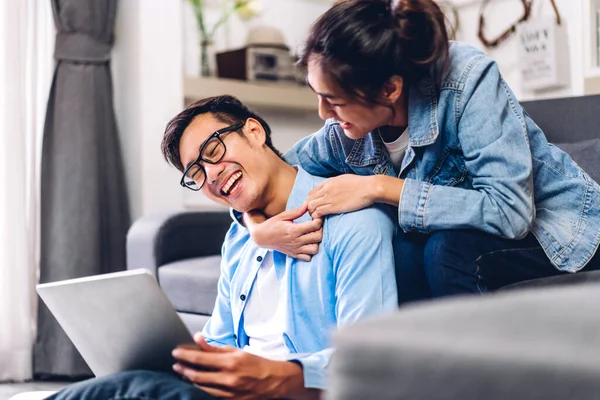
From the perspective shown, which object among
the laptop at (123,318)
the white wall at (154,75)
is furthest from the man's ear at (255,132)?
the white wall at (154,75)

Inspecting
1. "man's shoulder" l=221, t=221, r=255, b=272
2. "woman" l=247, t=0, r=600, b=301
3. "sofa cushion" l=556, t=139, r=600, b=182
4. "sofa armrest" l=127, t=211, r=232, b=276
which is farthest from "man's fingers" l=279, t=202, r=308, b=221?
"sofa armrest" l=127, t=211, r=232, b=276

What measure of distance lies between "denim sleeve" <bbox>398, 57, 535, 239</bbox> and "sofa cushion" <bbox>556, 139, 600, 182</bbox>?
1.79 ft

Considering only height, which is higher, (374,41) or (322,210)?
(374,41)

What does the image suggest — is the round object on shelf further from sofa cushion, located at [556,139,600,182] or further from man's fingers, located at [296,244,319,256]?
man's fingers, located at [296,244,319,256]

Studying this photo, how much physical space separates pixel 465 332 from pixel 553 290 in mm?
108

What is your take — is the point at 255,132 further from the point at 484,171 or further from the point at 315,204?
the point at 484,171

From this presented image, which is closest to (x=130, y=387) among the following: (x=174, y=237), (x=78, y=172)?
(x=174, y=237)

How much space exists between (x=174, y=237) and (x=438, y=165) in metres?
1.29

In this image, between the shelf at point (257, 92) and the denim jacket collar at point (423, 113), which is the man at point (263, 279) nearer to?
the denim jacket collar at point (423, 113)

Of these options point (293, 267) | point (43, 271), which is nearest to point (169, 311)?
point (293, 267)

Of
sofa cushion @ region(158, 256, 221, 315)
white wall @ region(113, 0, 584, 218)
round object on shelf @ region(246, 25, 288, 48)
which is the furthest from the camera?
round object on shelf @ region(246, 25, 288, 48)

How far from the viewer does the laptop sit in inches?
36.9

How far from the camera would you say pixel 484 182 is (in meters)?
1.24

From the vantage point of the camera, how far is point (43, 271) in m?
2.78
